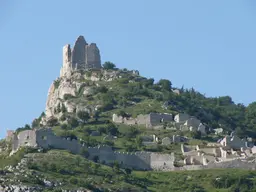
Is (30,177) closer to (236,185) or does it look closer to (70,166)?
(70,166)

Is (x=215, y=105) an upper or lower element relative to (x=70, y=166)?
upper

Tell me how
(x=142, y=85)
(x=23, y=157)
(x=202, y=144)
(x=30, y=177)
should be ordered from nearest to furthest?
(x=30, y=177), (x=23, y=157), (x=202, y=144), (x=142, y=85)

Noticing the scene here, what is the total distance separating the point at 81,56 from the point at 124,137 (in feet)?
79.5

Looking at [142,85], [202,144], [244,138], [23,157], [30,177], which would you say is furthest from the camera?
[142,85]

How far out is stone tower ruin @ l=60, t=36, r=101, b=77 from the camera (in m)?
142

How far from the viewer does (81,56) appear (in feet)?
470

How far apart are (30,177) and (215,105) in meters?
48.9

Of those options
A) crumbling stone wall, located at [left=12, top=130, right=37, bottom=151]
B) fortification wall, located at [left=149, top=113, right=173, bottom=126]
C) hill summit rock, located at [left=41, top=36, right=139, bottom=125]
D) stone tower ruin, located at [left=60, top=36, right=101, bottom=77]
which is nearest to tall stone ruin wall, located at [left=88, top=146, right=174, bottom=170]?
crumbling stone wall, located at [left=12, top=130, right=37, bottom=151]

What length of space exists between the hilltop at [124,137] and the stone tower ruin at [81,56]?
0.32ft

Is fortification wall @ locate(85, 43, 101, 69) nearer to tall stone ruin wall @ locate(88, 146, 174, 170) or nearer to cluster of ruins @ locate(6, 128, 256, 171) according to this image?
cluster of ruins @ locate(6, 128, 256, 171)

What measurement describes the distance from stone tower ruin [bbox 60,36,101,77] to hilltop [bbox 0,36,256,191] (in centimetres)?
10

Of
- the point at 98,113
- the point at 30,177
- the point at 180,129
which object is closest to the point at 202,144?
the point at 180,129

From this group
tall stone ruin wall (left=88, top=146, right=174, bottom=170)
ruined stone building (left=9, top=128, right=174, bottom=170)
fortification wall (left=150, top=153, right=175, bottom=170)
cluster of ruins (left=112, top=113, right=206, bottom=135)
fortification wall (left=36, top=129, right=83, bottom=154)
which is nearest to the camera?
fortification wall (left=36, top=129, right=83, bottom=154)

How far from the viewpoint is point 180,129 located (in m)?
124
